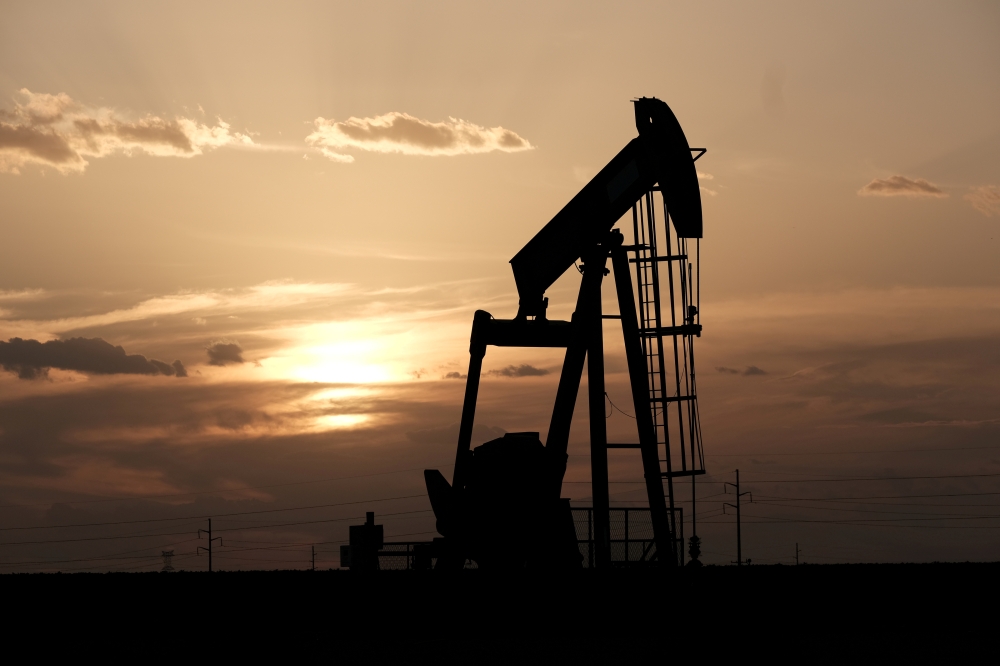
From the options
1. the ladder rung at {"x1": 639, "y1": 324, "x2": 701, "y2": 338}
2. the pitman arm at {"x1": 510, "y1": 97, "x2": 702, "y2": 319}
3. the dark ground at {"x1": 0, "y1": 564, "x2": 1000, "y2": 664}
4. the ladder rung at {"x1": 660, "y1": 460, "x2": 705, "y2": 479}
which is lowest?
the dark ground at {"x1": 0, "y1": 564, "x2": 1000, "y2": 664}

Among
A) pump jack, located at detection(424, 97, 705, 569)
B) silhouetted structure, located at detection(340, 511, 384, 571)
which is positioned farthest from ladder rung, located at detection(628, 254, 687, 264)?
silhouetted structure, located at detection(340, 511, 384, 571)

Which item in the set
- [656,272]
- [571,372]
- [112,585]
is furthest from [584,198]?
[112,585]

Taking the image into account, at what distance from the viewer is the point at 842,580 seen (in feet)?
47.8

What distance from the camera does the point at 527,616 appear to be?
34.8ft

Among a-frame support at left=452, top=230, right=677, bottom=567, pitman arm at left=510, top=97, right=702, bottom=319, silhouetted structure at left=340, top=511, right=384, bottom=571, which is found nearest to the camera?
pitman arm at left=510, top=97, right=702, bottom=319

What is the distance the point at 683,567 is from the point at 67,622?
25.6 feet

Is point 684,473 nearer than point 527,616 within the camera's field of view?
No

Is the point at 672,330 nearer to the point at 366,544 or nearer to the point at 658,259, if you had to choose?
the point at 658,259

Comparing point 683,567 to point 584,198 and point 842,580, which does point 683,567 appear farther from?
point 584,198

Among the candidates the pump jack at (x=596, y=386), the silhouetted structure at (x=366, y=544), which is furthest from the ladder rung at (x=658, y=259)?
the silhouetted structure at (x=366, y=544)

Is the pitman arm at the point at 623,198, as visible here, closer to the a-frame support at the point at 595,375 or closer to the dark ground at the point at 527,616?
the a-frame support at the point at 595,375

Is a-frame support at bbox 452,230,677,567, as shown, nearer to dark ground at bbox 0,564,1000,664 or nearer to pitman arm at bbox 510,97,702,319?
pitman arm at bbox 510,97,702,319

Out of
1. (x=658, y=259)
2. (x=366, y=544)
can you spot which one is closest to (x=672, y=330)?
(x=658, y=259)

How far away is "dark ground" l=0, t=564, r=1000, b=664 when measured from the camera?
26.9 feet
